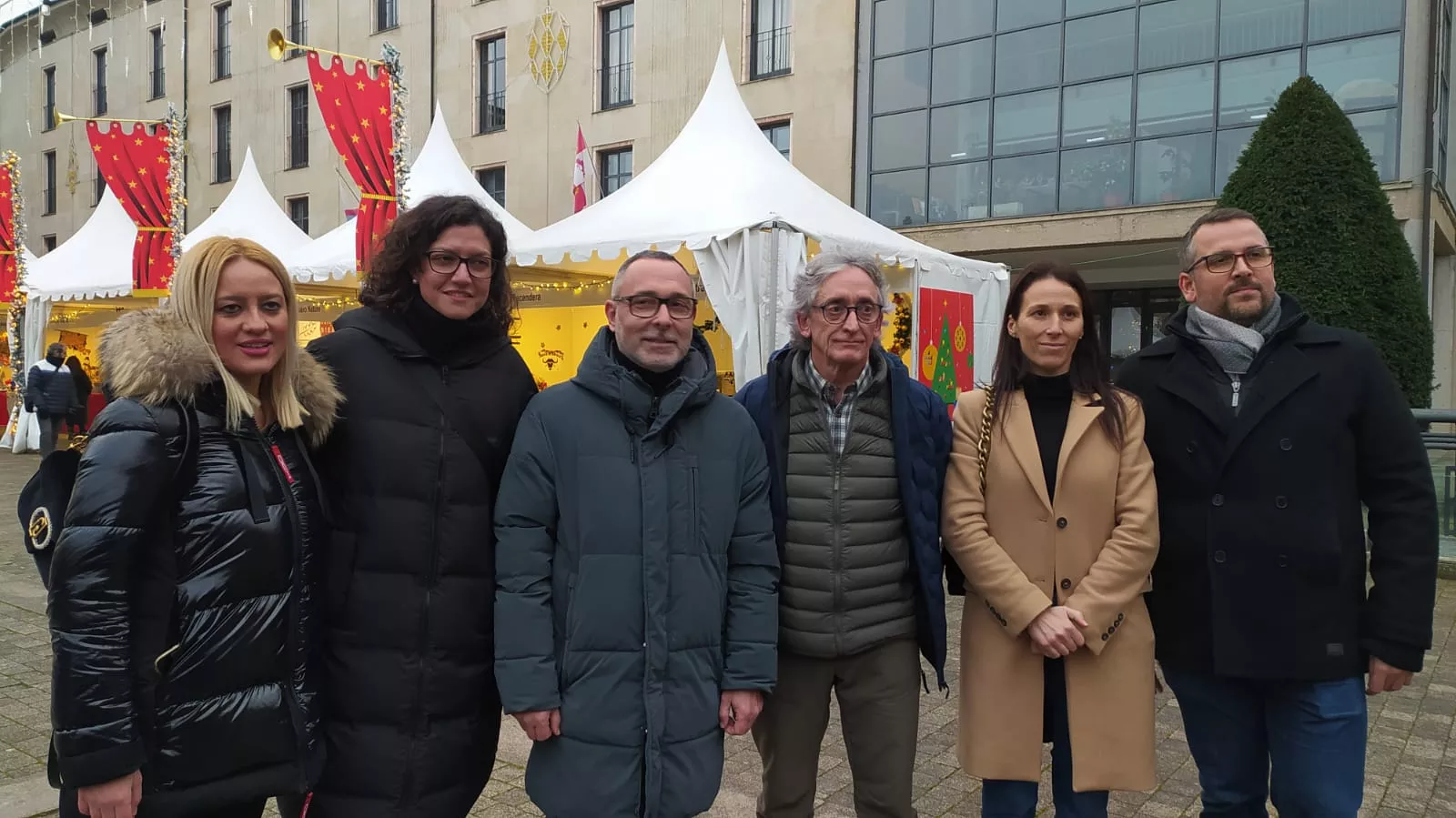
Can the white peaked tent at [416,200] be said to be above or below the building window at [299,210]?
below

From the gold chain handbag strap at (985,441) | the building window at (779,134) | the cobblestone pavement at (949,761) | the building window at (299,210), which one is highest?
the building window at (779,134)

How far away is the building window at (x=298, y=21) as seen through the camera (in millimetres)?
25219

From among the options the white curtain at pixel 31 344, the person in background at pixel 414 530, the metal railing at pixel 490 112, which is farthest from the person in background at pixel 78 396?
the person in background at pixel 414 530

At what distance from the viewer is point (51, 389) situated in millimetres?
13555

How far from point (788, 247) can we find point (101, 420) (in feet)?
21.4

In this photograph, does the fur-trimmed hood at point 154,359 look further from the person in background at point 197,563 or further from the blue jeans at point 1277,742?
the blue jeans at point 1277,742

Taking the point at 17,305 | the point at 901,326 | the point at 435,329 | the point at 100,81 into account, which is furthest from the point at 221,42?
the point at 435,329

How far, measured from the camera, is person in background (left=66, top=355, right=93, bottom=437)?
1421 cm

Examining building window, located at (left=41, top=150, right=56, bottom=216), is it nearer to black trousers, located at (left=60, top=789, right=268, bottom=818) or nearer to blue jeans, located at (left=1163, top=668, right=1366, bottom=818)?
black trousers, located at (left=60, top=789, right=268, bottom=818)

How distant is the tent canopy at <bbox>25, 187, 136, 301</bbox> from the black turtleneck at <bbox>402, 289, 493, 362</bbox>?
14.4 m

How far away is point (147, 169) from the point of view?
1366cm

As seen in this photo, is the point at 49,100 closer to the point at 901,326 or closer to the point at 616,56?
the point at 616,56

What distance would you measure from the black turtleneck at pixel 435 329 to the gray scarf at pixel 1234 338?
1894 millimetres

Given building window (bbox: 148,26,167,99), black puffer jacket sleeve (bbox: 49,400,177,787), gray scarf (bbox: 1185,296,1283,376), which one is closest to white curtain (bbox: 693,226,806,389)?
gray scarf (bbox: 1185,296,1283,376)
